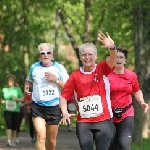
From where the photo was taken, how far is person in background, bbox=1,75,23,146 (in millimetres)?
20094

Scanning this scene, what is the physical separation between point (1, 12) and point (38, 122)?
2131cm

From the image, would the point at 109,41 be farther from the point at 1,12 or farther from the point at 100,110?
the point at 1,12

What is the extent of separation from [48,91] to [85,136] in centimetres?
275

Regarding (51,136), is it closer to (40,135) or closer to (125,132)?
(40,135)

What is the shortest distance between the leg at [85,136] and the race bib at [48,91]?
2.60 m

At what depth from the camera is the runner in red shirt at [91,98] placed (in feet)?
32.2

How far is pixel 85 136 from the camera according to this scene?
388 inches

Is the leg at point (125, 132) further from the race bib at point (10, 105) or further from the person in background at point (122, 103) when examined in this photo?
the race bib at point (10, 105)

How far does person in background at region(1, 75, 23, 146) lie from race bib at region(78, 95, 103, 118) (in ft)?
33.3

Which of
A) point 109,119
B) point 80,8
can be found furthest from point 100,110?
point 80,8

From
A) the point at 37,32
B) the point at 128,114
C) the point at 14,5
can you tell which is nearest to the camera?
the point at 128,114

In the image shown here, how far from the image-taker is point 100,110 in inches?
393

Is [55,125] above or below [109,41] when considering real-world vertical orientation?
below

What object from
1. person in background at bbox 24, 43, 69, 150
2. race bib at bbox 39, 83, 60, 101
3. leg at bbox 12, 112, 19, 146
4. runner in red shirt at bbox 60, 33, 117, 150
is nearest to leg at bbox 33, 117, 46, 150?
person in background at bbox 24, 43, 69, 150
